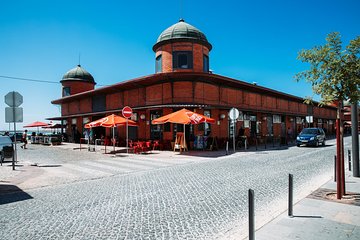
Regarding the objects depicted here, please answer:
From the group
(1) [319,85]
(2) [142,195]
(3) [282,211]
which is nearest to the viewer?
(3) [282,211]

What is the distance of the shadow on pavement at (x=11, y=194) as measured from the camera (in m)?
6.05

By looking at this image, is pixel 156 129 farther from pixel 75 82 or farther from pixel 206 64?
pixel 75 82

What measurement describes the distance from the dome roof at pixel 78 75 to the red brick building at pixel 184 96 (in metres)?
7.80

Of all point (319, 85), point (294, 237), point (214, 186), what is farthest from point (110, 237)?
point (319, 85)

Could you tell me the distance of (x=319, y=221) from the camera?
417cm

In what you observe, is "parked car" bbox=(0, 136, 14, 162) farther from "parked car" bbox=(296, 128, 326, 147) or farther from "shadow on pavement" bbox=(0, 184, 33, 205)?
"parked car" bbox=(296, 128, 326, 147)

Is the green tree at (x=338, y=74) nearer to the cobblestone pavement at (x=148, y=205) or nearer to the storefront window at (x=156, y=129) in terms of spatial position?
the cobblestone pavement at (x=148, y=205)

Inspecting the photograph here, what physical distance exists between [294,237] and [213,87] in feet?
60.1

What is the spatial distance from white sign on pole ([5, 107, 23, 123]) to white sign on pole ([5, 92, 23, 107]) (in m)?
0.20

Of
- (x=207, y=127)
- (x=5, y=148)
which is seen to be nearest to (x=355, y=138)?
(x=207, y=127)

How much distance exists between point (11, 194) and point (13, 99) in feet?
18.6

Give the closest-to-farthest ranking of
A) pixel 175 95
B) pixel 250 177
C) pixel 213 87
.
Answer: pixel 250 177 < pixel 175 95 < pixel 213 87

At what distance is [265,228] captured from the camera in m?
3.95

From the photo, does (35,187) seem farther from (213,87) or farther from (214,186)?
(213,87)
